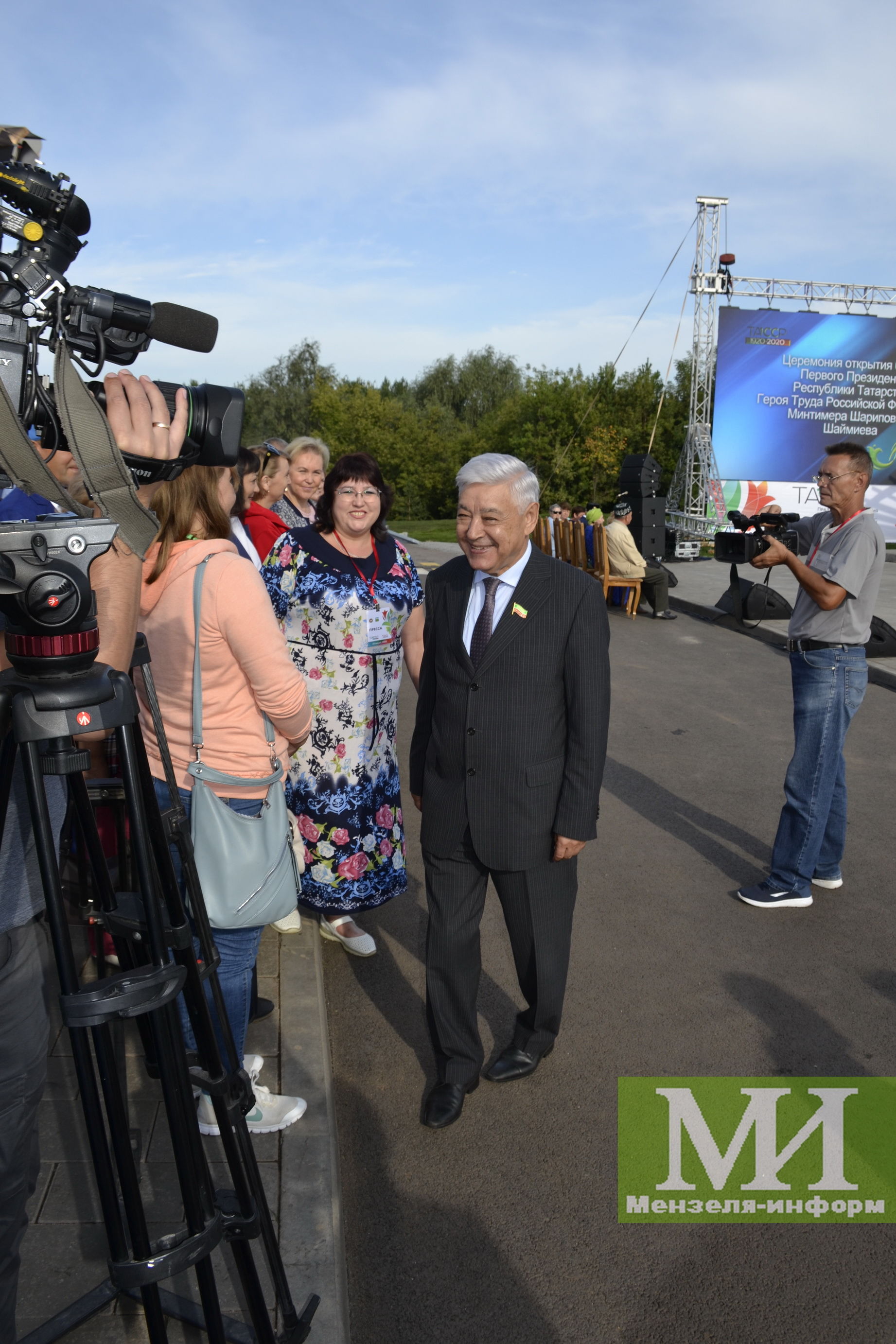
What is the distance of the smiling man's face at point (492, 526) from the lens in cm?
301

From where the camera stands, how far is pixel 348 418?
50.8 meters

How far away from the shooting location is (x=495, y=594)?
124 inches

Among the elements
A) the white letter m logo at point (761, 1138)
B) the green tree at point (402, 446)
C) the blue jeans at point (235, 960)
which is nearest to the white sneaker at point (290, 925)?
the blue jeans at point (235, 960)

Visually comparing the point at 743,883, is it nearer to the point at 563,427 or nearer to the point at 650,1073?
the point at 650,1073

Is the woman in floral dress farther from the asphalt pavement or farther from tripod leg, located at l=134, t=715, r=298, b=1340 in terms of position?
tripod leg, located at l=134, t=715, r=298, b=1340

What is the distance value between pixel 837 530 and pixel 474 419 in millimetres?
58375

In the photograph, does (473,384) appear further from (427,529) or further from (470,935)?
(470,935)

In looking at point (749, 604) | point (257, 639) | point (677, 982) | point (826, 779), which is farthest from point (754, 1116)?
point (749, 604)

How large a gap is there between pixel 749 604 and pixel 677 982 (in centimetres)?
322

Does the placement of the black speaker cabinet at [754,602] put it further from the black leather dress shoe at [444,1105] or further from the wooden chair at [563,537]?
the wooden chair at [563,537]

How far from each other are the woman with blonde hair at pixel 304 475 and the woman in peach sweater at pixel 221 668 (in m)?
3.58

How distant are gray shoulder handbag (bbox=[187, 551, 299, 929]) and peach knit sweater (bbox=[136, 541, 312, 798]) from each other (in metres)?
0.03

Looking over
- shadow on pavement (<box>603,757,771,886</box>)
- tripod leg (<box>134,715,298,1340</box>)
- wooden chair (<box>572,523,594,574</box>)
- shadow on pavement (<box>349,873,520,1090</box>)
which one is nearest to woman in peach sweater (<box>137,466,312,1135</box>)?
tripod leg (<box>134,715,298,1340</box>)

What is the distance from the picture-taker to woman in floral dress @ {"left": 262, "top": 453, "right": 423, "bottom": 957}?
4000mm
